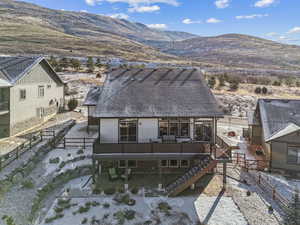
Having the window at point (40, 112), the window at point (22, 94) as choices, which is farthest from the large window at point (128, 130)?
the window at point (40, 112)

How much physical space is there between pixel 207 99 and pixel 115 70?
7789mm

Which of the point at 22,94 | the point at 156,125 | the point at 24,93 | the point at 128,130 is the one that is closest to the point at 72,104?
the point at 24,93

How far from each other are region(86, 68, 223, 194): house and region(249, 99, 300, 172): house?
5862 millimetres

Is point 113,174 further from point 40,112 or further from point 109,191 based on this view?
point 40,112

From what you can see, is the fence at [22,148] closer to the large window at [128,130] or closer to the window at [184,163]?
the large window at [128,130]

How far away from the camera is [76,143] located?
67.1ft

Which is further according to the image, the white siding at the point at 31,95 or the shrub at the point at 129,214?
the white siding at the point at 31,95

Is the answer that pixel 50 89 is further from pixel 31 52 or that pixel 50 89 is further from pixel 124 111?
pixel 31 52

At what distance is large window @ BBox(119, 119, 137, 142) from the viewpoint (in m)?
15.4

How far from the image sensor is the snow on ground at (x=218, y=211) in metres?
12.0

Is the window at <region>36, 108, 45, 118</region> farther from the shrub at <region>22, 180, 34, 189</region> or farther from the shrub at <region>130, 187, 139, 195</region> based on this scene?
the shrub at <region>130, 187, 139, 195</region>

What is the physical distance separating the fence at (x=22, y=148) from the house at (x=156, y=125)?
640cm

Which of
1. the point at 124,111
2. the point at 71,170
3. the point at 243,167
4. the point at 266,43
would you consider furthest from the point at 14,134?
the point at 266,43

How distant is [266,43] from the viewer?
198m
